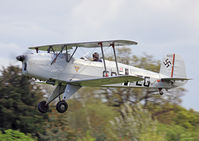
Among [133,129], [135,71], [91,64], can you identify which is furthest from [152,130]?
[91,64]

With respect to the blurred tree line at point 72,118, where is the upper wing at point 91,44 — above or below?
above

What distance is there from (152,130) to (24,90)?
969 centimetres

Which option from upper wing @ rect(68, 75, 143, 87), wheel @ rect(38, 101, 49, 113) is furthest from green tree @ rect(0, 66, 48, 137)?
upper wing @ rect(68, 75, 143, 87)

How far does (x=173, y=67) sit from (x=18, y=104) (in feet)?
42.9

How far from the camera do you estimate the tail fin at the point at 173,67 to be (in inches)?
623

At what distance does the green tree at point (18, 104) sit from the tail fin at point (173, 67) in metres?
11.5

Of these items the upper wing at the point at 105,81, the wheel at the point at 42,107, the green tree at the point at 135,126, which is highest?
the upper wing at the point at 105,81

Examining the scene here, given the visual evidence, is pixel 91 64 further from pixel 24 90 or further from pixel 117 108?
pixel 117 108

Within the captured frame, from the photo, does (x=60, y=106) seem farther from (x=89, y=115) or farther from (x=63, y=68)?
(x=89, y=115)

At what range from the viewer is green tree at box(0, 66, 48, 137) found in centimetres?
2500

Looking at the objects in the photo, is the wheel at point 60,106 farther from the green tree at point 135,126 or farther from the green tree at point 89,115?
the green tree at point 89,115

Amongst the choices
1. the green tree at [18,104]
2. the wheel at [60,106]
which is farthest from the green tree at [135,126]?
the wheel at [60,106]

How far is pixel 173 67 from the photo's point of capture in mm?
15914

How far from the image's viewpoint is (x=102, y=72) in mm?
13297
